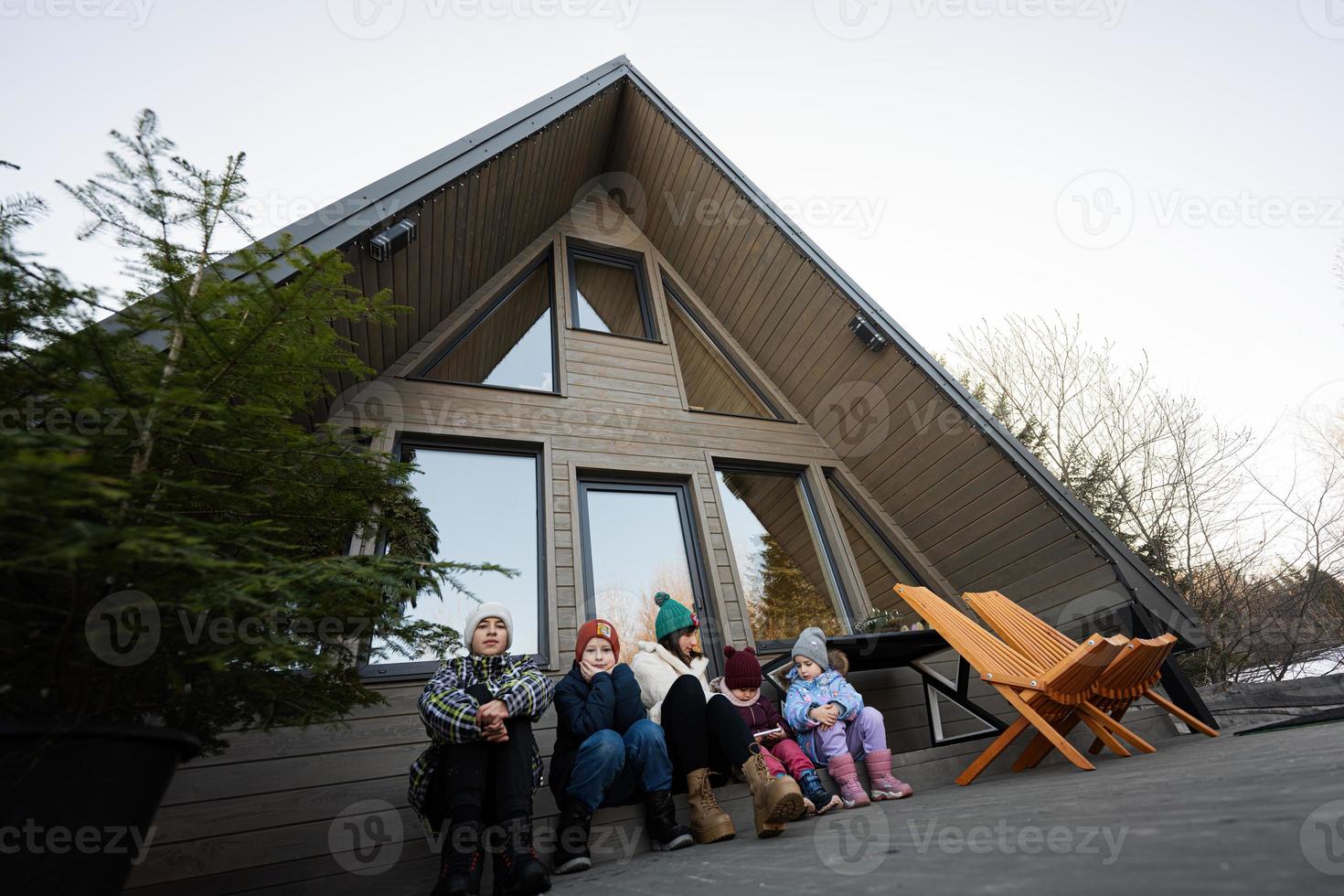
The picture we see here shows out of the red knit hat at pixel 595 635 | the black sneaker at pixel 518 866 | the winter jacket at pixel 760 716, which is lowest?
the black sneaker at pixel 518 866

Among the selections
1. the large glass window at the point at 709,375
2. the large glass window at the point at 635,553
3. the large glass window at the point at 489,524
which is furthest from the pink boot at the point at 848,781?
the large glass window at the point at 709,375

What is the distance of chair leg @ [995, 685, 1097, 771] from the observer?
2.35m

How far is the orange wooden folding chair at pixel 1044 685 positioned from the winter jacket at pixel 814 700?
591 mm

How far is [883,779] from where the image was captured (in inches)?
109

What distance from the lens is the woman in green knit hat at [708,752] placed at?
1.83 m

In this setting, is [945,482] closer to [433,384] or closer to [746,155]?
[433,384]

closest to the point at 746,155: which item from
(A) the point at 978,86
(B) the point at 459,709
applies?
(A) the point at 978,86

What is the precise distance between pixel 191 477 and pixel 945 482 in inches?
185

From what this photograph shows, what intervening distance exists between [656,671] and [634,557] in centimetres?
134

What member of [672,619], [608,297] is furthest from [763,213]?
[672,619]

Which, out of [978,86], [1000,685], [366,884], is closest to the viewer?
[366,884]

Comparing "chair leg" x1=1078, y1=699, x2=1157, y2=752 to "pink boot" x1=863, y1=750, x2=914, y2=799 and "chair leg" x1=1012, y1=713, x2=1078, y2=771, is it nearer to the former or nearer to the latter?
"chair leg" x1=1012, y1=713, x2=1078, y2=771

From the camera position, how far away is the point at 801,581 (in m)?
4.71

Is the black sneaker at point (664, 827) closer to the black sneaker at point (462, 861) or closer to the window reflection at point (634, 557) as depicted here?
the black sneaker at point (462, 861)
